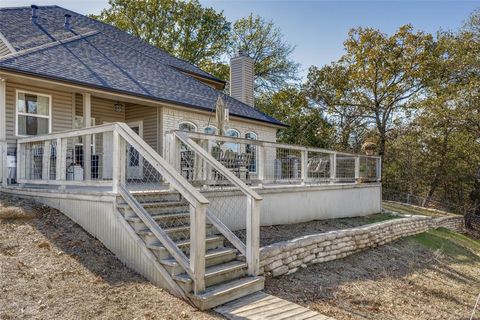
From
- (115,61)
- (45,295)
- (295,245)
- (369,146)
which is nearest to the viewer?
(45,295)

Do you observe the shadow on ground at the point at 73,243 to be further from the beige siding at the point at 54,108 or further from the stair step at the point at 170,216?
the beige siding at the point at 54,108

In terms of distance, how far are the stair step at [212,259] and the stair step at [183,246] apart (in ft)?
0.25

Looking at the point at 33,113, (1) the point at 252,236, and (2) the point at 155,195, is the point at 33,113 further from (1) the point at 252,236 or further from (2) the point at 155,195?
(1) the point at 252,236

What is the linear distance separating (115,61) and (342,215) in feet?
27.3

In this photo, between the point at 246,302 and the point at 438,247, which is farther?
the point at 438,247

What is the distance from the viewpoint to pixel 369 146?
13898 mm

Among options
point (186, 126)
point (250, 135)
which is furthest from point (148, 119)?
point (250, 135)

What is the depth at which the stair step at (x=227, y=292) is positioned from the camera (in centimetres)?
441

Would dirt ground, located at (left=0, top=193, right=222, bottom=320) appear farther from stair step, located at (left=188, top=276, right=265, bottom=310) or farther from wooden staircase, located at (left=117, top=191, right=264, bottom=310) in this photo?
wooden staircase, located at (left=117, top=191, right=264, bottom=310)

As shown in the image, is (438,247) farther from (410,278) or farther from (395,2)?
(395,2)

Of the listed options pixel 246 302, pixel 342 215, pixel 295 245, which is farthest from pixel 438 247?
pixel 246 302

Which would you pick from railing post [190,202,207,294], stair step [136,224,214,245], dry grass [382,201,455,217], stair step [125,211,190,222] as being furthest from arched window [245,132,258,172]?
dry grass [382,201,455,217]

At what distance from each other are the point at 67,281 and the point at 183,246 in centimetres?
147

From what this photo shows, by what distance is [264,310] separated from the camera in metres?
4.57
